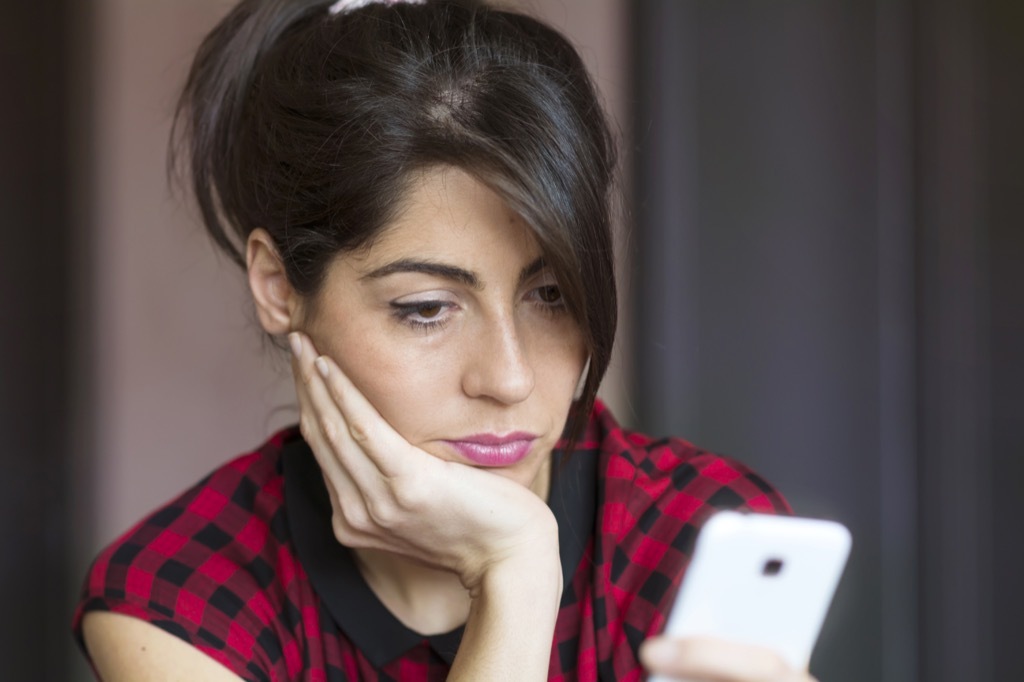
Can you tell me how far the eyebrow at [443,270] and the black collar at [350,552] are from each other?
0.30m

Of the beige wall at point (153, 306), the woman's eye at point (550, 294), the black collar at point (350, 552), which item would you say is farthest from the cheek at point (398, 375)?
the beige wall at point (153, 306)

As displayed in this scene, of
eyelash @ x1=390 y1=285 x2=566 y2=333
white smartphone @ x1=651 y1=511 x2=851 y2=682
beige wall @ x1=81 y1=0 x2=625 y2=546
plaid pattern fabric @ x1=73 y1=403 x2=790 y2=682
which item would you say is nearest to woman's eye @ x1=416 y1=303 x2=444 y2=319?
eyelash @ x1=390 y1=285 x2=566 y2=333

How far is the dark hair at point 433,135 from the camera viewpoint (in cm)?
113

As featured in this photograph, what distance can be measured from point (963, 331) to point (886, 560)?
42 centimetres

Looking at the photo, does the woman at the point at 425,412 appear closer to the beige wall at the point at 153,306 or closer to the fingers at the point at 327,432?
the fingers at the point at 327,432

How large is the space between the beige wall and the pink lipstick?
4.31ft

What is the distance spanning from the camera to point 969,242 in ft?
5.39

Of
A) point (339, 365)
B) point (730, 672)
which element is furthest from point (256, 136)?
point (730, 672)

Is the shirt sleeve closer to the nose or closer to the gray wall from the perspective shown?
the nose

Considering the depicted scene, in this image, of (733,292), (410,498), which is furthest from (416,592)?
(733,292)

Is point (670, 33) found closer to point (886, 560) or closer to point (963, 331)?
point (963, 331)

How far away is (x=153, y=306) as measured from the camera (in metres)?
2.55

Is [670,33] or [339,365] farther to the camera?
[670,33]

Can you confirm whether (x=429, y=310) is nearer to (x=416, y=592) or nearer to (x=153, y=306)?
(x=416, y=592)
